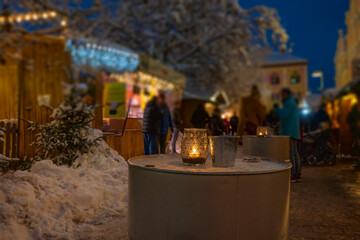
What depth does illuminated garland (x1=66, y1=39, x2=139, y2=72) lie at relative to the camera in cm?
1076

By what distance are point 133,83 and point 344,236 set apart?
10288 millimetres

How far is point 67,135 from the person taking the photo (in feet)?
20.9

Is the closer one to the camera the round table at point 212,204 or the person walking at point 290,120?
the round table at point 212,204

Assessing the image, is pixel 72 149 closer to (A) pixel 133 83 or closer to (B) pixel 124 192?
(B) pixel 124 192

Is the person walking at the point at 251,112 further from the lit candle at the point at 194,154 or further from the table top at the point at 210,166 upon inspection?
the lit candle at the point at 194,154

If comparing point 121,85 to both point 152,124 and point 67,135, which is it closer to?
point 152,124

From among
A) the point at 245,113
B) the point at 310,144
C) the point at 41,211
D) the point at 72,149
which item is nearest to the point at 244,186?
the point at 41,211

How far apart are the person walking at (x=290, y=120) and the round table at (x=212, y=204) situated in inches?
180

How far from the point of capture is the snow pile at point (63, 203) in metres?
3.79

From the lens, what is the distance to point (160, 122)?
8.52m

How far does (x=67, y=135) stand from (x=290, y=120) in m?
4.40

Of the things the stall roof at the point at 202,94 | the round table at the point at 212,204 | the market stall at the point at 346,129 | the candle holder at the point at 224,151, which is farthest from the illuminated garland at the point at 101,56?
the stall roof at the point at 202,94

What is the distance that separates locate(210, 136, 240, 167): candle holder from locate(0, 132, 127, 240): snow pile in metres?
1.63

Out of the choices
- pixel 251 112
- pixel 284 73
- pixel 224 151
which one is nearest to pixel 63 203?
pixel 224 151
